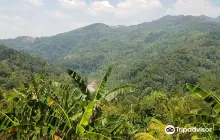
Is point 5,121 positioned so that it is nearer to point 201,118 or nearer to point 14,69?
point 201,118

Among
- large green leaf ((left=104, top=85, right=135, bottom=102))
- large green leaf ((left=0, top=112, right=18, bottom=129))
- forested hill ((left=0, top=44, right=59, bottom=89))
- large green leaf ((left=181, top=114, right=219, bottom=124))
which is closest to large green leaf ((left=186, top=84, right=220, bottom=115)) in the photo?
large green leaf ((left=181, top=114, right=219, bottom=124))

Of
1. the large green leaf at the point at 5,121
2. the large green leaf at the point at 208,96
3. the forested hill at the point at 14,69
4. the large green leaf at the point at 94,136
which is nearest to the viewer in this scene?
the large green leaf at the point at 94,136

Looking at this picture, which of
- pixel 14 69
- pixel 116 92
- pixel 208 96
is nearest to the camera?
pixel 208 96

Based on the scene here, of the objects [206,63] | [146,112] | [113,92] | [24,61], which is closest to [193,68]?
[206,63]

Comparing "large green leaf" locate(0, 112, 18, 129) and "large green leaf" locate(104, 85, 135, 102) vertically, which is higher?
"large green leaf" locate(104, 85, 135, 102)

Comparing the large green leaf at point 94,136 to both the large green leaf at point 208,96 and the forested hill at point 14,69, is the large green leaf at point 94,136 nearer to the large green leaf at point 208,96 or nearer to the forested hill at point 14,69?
the large green leaf at point 208,96

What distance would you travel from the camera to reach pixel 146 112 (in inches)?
2132

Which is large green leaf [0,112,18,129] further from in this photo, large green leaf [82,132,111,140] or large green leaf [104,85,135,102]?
large green leaf [104,85,135,102]

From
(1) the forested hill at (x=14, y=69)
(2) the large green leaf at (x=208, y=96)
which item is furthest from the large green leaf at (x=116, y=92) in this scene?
(1) the forested hill at (x=14, y=69)

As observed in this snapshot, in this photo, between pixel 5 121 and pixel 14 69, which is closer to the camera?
pixel 5 121

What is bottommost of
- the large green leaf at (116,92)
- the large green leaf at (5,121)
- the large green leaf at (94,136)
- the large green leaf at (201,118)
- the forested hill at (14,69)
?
the forested hill at (14,69)

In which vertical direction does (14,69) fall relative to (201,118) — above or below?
below

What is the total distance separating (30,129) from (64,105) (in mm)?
1668

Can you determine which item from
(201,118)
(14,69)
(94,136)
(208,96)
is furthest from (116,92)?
(14,69)
